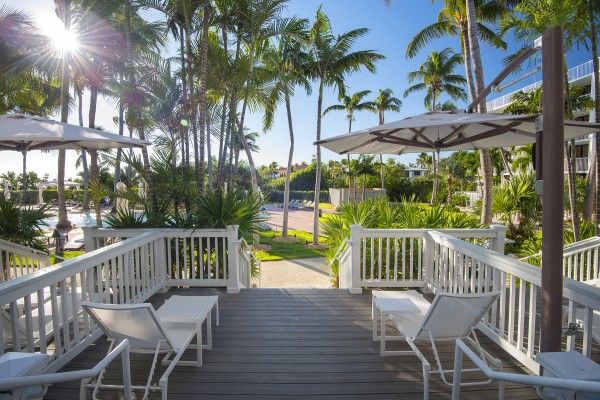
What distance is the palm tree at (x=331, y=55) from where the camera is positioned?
16.1 m

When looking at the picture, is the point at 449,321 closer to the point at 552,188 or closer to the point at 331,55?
the point at 552,188

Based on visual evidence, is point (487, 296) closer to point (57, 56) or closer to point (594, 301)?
point (594, 301)

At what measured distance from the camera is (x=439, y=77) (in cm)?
2738

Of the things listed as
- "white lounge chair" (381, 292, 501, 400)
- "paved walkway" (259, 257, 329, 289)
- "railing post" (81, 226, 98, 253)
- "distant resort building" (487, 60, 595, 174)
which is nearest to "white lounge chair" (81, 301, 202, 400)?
"white lounge chair" (381, 292, 501, 400)

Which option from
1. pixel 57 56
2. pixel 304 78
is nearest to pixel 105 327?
pixel 57 56

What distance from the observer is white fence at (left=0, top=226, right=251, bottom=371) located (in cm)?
338

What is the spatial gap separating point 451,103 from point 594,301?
1396 inches

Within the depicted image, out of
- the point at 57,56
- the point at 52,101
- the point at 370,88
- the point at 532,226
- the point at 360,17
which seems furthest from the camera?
the point at 370,88

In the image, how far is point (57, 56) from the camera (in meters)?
12.3

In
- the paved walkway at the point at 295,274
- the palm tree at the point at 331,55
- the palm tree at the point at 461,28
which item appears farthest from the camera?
the palm tree at the point at 331,55

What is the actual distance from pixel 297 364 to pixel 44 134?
4.05m

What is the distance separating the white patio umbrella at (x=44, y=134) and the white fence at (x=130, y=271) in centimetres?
135

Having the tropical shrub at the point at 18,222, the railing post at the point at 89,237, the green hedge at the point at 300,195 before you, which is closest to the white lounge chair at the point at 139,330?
the railing post at the point at 89,237

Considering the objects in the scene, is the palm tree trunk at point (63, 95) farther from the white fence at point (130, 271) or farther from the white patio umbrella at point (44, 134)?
the white fence at point (130, 271)
